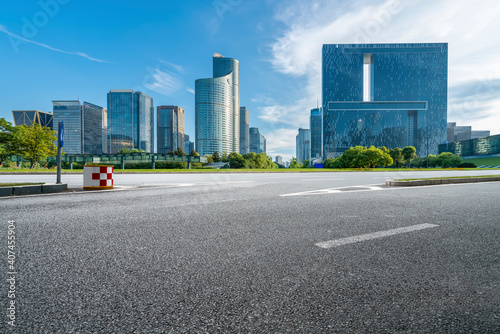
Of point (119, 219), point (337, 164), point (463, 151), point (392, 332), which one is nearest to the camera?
point (392, 332)

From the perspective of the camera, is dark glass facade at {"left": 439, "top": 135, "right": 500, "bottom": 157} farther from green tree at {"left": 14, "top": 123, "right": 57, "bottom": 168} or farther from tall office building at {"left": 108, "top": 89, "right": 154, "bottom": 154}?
tall office building at {"left": 108, "top": 89, "right": 154, "bottom": 154}

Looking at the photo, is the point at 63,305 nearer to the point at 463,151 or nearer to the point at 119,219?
the point at 119,219

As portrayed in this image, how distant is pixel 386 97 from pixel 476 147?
51.1 m

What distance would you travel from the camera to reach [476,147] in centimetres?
11362

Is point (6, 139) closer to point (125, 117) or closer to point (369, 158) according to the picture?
point (369, 158)

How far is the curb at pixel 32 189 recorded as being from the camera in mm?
6751

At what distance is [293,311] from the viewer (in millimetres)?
1508

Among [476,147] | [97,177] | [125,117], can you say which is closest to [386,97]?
[476,147]

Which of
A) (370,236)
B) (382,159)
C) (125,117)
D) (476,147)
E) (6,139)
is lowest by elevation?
(370,236)

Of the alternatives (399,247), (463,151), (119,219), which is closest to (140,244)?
(119,219)

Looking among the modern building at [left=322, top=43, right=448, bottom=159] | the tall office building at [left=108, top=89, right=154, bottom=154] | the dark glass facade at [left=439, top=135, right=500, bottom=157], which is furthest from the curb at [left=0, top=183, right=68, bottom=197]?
the tall office building at [left=108, top=89, right=154, bottom=154]

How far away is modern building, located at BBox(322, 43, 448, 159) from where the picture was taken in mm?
134000

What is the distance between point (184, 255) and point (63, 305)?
3.38 ft

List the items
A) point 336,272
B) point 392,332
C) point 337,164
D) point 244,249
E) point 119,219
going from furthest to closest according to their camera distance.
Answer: point 337,164
point 119,219
point 244,249
point 336,272
point 392,332
